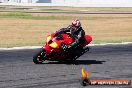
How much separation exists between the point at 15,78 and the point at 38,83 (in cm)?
97

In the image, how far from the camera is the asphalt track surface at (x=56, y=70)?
1134 centimetres

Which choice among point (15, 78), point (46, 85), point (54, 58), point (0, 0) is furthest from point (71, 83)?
point (0, 0)

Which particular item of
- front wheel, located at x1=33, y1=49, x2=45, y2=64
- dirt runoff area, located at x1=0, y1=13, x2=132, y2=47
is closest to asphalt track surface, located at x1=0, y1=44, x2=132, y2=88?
front wheel, located at x1=33, y1=49, x2=45, y2=64

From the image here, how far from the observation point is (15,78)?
11828 mm

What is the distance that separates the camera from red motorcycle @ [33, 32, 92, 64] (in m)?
15.0

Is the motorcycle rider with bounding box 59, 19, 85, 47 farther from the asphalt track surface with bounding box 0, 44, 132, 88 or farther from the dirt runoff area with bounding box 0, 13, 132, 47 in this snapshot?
the dirt runoff area with bounding box 0, 13, 132, 47

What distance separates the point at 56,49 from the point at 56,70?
1.48m

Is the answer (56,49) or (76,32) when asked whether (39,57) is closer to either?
(56,49)

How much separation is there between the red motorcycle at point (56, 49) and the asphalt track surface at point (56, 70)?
27cm

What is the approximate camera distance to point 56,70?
13703 mm

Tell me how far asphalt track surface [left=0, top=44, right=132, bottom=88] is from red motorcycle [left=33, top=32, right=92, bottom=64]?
0.27 meters

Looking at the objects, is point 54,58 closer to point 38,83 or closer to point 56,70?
point 56,70

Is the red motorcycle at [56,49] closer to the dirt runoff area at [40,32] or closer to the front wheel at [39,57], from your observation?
the front wheel at [39,57]

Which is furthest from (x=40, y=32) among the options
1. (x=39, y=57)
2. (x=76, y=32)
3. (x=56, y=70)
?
(x=56, y=70)
